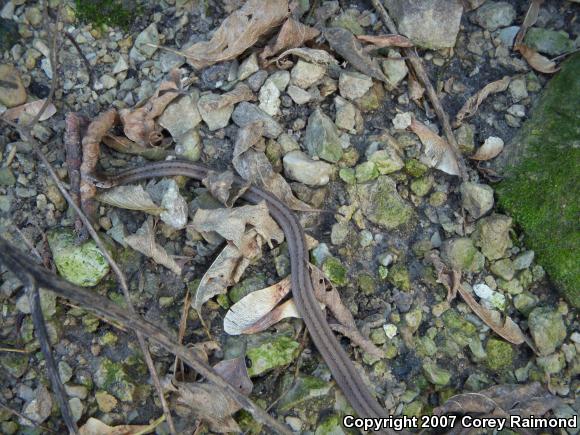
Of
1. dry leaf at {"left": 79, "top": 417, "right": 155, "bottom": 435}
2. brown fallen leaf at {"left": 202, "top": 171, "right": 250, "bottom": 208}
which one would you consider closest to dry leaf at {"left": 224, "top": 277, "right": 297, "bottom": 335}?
brown fallen leaf at {"left": 202, "top": 171, "right": 250, "bottom": 208}

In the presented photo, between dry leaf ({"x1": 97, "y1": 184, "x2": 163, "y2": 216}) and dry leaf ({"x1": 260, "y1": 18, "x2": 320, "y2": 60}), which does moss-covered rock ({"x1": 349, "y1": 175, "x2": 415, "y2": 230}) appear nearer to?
dry leaf ({"x1": 260, "y1": 18, "x2": 320, "y2": 60})

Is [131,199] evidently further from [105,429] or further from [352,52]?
[352,52]

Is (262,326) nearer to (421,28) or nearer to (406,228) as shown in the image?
(406,228)

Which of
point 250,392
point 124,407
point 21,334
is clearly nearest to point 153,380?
point 124,407

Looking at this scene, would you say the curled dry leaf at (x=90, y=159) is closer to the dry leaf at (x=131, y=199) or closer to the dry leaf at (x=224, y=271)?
the dry leaf at (x=131, y=199)

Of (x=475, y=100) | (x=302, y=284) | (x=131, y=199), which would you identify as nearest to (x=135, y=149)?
(x=131, y=199)

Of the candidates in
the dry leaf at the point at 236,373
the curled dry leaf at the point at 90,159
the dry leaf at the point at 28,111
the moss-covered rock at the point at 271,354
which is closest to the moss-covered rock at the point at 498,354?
the moss-covered rock at the point at 271,354

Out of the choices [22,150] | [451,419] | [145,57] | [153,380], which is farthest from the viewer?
[145,57]
